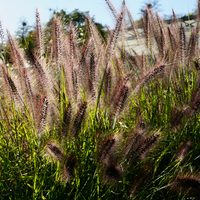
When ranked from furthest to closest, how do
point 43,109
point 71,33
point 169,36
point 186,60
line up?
point 169,36
point 186,60
point 71,33
point 43,109

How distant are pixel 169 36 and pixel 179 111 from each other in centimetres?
86

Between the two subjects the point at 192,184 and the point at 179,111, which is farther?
the point at 179,111

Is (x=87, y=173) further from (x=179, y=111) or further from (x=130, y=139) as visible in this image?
(x=179, y=111)

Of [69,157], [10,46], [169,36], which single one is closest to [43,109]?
[69,157]

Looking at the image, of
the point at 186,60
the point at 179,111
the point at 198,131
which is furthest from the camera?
the point at 186,60

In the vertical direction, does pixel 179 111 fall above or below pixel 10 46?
below

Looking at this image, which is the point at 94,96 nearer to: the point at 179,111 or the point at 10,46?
the point at 179,111

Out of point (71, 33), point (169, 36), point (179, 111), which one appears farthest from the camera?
point (169, 36)

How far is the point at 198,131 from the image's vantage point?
179 cm

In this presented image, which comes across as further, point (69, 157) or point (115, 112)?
point (115, 112)

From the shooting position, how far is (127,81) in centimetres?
125

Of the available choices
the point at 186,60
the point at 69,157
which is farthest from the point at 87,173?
the point at 186,60

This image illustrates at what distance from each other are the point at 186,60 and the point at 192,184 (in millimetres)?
1000

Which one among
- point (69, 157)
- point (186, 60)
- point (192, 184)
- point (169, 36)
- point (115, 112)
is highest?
point (169, 36)
